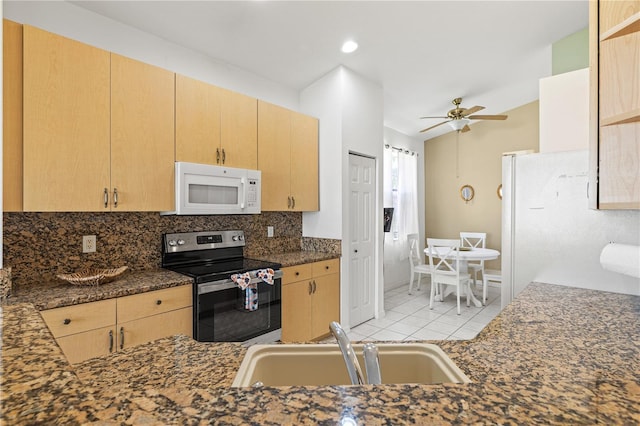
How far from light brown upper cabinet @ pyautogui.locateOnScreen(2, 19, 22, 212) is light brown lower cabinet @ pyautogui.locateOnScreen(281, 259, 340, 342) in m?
1.83

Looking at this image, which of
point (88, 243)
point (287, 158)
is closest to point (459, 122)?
point (287, 158)

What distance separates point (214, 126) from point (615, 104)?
245 cm

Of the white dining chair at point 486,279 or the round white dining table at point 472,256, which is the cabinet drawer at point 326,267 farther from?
the white dining chair at point 486,279

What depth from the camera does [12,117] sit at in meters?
1.67

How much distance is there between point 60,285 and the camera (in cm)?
189

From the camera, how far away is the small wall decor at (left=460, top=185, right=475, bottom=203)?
18.8 ft

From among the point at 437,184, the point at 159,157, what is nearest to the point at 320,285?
the point at 159,157

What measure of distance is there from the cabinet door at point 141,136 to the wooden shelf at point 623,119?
96.3 inches

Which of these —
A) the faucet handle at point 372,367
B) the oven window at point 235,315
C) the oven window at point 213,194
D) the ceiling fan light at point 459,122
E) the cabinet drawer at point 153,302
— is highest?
the ceiling fan light at point 459,122

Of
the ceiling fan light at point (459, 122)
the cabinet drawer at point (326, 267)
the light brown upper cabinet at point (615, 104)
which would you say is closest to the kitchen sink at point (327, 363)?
the light brown upper cabinet at point (615, 104)

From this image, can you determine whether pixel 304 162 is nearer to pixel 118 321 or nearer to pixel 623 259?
pixel 118 321

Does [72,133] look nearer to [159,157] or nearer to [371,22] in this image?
[159,157]

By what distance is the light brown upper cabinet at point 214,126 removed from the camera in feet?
7.83

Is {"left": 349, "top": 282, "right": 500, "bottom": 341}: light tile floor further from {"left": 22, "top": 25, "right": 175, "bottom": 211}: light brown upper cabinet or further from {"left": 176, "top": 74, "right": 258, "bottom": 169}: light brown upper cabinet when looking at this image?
{"left": 22, "top": 25, "right": 175, "bottom": 211}: light brown upper cabinet
